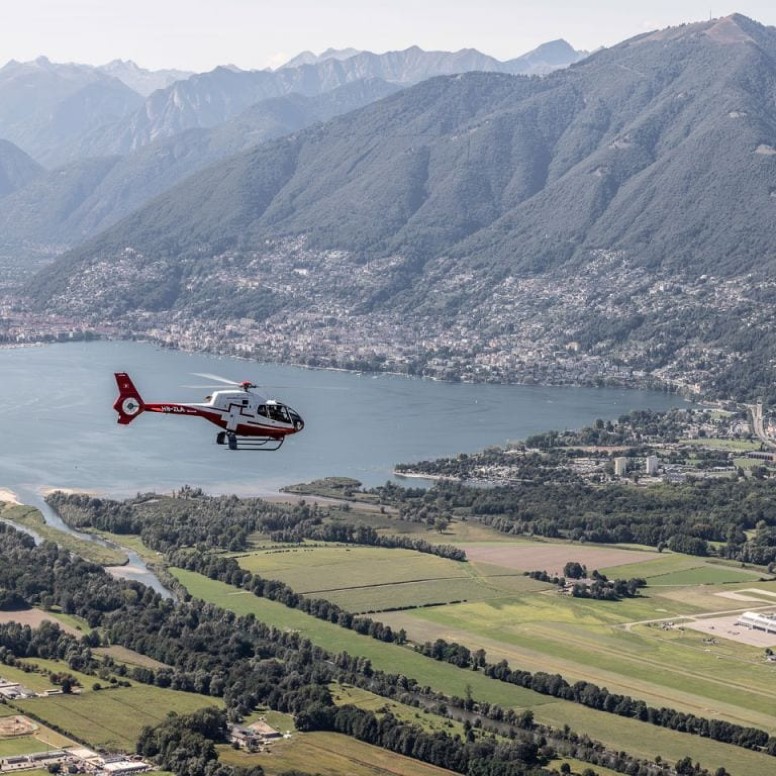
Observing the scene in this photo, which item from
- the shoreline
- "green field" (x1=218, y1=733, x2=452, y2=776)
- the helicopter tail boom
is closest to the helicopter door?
the helicopter tail boom

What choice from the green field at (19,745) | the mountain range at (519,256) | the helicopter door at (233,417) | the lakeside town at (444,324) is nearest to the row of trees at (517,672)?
the green field at (19,745)

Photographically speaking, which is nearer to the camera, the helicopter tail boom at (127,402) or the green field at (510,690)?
the helicopter tail boom at (127,402)

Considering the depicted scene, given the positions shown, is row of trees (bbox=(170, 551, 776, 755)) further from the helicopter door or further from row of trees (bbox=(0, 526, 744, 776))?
the helicopter door

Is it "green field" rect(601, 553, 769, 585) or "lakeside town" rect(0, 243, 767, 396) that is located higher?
"lakeside town" rect(0, 243, 767, 396)

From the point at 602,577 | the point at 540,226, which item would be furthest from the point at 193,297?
the point at 602,577

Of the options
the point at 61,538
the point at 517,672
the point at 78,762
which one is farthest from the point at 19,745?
the point at 61,538

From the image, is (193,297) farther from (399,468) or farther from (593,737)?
(593,737)

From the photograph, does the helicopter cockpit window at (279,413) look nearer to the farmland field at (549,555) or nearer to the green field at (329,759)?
the green field at (329,759)
